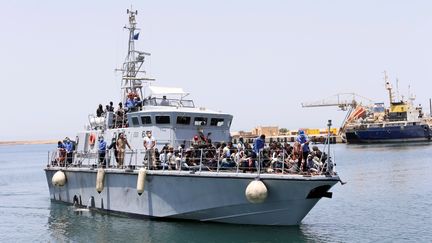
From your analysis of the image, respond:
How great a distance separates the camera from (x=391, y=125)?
92750 mm

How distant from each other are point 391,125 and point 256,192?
83345 millimetres

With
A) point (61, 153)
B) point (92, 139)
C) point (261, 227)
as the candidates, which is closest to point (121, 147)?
point (92, 139)

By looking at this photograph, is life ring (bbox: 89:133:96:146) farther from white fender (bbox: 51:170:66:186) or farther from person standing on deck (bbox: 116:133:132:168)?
person standing on deck (bbox: 116:133:132:168)

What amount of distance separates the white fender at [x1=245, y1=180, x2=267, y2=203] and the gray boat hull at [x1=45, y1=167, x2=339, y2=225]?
0.33 metres

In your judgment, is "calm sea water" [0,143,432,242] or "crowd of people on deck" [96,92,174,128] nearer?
"calm sea water" [0,143,432,242]

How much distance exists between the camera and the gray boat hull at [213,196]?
603 inches

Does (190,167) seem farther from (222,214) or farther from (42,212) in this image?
(42,212)

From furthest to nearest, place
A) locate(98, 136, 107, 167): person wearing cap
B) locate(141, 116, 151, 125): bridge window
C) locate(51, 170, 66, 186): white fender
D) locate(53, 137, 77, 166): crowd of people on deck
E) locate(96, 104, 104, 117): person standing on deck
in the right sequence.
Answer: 1. locate(53, 137, 77, 166): crowd of people on deck
2. locate(96, 104, 104, 117): person standing on deck
3. locate(51, 170, 66, 186): white fender
4. locate(98, 136, 107, 167): person wearing cap
5. locate(141, 116, 151, 125): bridge window

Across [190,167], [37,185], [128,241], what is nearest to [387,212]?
[190,167]

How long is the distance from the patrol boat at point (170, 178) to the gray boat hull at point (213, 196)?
28 mm

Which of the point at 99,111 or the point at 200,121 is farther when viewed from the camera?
the point at 99,111

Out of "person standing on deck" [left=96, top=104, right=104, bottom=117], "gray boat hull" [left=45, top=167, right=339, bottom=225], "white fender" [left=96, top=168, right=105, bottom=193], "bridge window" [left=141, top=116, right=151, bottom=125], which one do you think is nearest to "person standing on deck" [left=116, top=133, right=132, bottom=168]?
"gray boat hull" [left=45, top=167, right=339, bottom=225]

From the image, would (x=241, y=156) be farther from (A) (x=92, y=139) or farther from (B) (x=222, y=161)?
(A) (x=92, y=139)

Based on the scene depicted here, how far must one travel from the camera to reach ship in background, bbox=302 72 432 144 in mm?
91688
